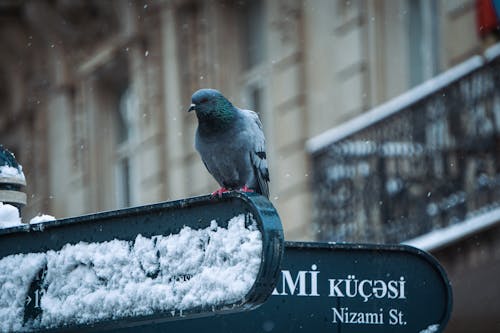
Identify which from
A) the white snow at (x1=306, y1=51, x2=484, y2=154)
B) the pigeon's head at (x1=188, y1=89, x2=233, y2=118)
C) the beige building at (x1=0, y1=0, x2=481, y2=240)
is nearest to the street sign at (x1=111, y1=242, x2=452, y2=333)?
the pigeon's head at (x1=188, y1=89, x2=233, y2=118)

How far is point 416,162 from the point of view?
30.3 feet

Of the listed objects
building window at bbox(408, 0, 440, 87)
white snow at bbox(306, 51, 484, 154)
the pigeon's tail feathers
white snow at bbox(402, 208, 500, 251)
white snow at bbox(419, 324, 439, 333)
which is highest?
building window at bbox(408, 0, 440, 87)

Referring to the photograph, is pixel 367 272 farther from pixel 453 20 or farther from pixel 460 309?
pixel 453 20

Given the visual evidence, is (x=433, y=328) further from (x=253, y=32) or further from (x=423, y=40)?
(x=253, y=32)

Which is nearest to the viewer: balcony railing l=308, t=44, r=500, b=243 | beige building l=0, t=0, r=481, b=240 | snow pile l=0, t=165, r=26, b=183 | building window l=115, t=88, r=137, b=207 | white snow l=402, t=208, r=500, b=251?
snow pile l=0, t=165, r=26, b=183

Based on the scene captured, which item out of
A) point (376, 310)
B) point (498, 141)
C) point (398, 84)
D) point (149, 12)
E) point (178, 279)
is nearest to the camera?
point (178, 279)

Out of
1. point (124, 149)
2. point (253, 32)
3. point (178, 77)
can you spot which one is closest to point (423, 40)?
point (253, 32)

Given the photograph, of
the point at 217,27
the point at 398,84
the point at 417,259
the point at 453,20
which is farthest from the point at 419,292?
the point at 217,27

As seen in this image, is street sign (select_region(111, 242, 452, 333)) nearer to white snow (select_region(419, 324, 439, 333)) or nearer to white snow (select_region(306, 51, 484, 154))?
white snow (select_region(419, 324, 439, 333))

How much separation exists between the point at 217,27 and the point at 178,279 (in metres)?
11.3

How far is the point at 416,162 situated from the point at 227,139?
412 cm

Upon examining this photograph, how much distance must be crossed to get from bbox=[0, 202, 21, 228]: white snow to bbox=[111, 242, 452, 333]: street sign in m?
0.52

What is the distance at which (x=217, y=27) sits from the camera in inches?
553

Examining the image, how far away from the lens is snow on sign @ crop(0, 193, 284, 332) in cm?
272
